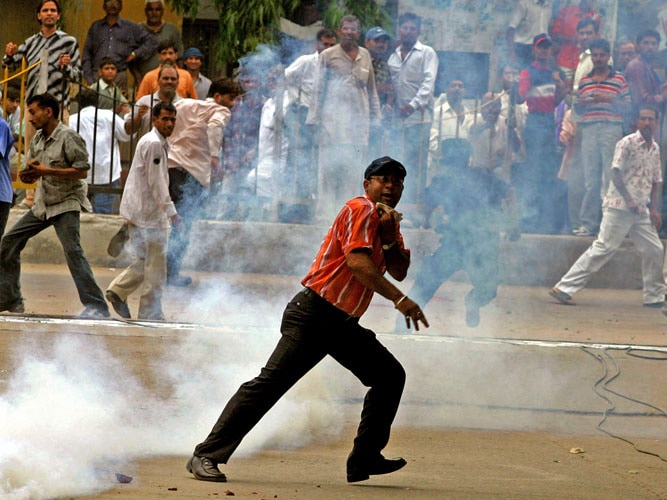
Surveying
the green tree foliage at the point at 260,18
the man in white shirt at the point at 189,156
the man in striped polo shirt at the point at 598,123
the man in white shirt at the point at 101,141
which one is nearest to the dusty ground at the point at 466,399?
the man in white shirt at the point at 189,156

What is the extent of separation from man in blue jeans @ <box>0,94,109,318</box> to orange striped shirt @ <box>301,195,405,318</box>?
3388 mm

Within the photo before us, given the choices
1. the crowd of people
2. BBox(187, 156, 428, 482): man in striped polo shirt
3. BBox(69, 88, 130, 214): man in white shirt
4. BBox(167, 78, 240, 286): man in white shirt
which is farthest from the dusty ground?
BBox(69, 88, 130, 214): man in white shirt

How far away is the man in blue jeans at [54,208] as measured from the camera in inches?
303

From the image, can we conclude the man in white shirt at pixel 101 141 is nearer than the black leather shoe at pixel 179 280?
No

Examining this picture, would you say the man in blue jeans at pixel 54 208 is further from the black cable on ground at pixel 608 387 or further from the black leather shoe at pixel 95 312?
the black cable on ground at pixel 608 387

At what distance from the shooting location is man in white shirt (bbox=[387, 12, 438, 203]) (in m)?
7.36

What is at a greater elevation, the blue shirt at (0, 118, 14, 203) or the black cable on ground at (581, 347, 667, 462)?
the blue shirt at (0, 118, 14, 203)

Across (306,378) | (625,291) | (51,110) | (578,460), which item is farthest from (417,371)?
(625,291)

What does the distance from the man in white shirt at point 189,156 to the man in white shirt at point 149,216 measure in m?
0.52

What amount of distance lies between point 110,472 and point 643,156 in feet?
18.7

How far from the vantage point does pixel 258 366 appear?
617 cm

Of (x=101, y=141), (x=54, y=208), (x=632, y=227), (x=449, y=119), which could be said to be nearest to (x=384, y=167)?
(x=449, y=119)

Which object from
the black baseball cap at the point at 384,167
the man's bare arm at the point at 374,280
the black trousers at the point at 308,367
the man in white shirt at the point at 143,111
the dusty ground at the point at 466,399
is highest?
the man in white shirt at the point at 143,111

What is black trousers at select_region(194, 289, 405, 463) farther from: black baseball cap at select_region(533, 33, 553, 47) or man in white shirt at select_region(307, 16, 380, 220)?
man in white shirt at select_region(307, 16, 380, 220)
